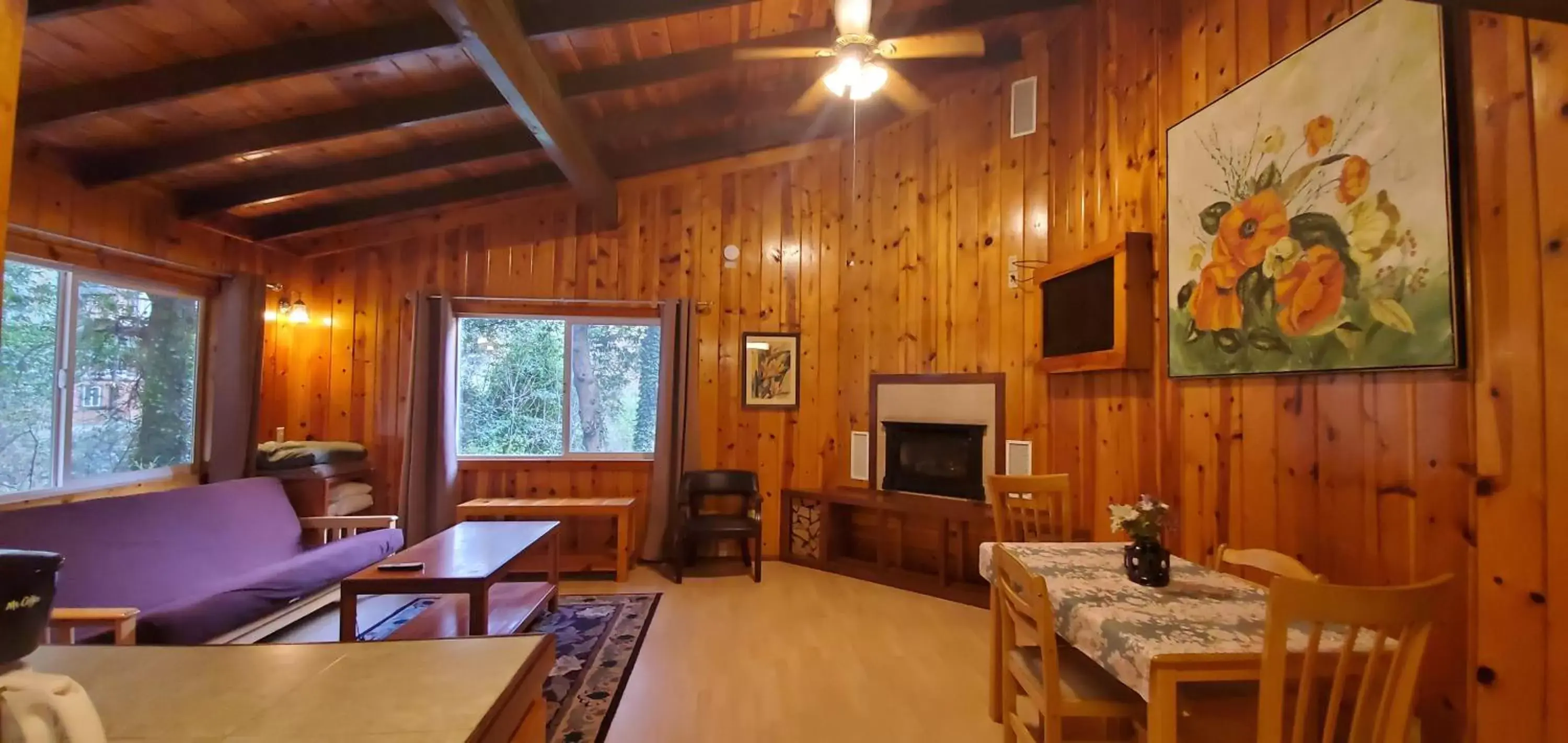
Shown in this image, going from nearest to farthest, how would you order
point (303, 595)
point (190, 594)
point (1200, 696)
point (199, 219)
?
1. point (1200, 696)
2. point (190, 594)
3. point (303, 595)
4. point (199, 219)

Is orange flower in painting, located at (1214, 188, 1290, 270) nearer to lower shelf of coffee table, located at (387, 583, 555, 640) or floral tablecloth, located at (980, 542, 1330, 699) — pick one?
floral tablecloth, located at (980, 542, 1330, 699)

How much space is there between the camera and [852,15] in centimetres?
251

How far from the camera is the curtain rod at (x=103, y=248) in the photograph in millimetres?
2830

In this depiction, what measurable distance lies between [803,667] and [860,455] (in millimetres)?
1856

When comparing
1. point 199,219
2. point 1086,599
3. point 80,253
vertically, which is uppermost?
point 199,219

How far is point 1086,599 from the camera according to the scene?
1780mm

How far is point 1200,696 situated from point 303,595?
3601 millimetres

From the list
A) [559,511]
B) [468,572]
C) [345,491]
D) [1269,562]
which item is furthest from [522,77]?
[1269,562]

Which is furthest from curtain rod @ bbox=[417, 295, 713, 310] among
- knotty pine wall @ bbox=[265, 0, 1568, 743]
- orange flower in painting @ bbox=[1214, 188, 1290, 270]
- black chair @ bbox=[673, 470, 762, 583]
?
Answer: orange flower in painting @ bbox=[1214, 188, 1290, 270]

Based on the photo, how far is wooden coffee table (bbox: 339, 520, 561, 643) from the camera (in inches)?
99.7

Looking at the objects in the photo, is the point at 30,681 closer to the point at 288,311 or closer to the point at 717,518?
the point at 717,518

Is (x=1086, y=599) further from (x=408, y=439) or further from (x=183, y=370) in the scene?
(x=183, y=370)

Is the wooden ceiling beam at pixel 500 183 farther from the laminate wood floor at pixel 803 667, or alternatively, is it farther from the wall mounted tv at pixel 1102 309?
the laminate wood floor at pixel 803 667

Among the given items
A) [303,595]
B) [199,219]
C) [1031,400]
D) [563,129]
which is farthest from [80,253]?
[1031,400]
